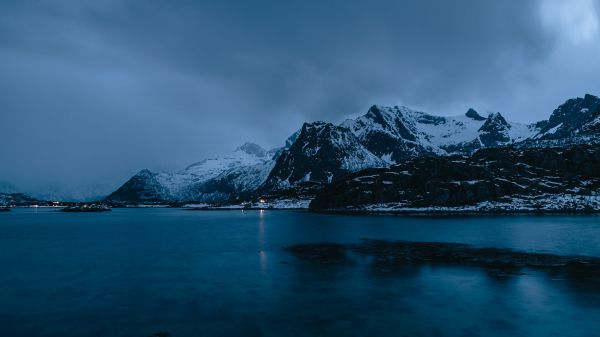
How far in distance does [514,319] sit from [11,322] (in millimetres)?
30801

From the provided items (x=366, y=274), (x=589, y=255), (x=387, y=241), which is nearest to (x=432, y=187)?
(x=387, y=241)

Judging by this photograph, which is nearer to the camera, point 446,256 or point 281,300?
point 281,300

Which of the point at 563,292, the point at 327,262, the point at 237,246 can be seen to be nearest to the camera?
the point at 563,292

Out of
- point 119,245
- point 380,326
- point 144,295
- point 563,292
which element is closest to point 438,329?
point 380,326

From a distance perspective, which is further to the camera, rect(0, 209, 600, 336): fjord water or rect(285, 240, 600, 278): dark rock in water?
rect(285, 240, 600, 278): dark rock in water

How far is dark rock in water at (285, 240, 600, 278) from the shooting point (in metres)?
38.7

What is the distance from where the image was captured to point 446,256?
154 ft

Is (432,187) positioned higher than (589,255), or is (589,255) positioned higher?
(432,187)

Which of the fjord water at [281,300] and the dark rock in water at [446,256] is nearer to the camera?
the fjord water at [281,300]

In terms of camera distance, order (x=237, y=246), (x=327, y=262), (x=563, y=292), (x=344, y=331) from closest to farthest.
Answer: (x=344, y=331) < (x=563, y=292) < (x=327, y=262) < (x=237, y=246)

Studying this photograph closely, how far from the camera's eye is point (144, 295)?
29672mm

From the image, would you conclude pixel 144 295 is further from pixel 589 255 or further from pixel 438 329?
pixel 589 255

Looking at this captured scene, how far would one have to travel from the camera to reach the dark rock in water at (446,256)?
127 feet

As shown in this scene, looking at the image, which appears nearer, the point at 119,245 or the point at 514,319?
the point at 514,319
